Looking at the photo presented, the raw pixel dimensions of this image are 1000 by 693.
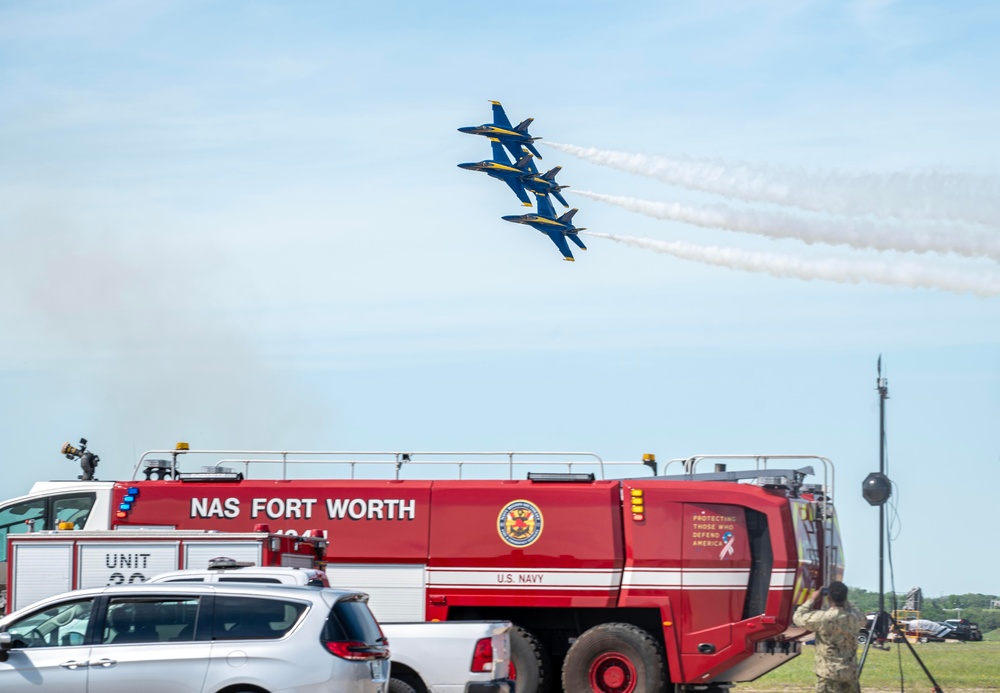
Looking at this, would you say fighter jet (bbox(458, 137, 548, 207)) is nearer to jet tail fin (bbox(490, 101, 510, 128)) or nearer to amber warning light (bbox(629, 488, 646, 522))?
jet tail fin (bbox(490, 101, 510, 128))

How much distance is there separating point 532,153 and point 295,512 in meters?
39.9

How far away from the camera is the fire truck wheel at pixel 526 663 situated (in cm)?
1822

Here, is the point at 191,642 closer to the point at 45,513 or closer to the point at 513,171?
the point at 45,513

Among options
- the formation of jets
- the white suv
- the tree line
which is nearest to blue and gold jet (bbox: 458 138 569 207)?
the formation of jets

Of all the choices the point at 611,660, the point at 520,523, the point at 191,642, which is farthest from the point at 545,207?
the point at 191,642

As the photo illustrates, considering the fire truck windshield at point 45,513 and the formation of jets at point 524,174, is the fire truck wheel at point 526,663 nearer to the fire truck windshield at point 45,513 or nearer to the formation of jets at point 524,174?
the fire truck windshield at point 45,513

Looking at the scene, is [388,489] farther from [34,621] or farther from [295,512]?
[34,621]

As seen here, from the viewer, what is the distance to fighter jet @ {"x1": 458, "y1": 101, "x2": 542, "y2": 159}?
5791 cm

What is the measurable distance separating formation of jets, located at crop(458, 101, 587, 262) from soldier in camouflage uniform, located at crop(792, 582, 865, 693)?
42.5m

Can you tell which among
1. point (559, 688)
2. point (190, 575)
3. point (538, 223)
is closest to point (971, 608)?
point (538, 223)

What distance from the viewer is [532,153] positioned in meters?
57.8

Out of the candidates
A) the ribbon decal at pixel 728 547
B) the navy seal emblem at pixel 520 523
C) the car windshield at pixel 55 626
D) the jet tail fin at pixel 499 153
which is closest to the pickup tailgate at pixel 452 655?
the car windshield at pixel 55 626

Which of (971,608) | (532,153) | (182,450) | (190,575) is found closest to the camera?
(190,575)

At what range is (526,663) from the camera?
59.9ft
